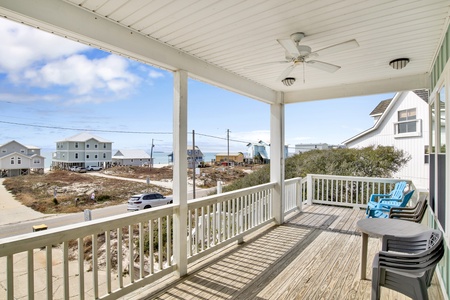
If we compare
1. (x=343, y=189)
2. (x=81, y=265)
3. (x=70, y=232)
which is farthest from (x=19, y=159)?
(x=343, y=189)

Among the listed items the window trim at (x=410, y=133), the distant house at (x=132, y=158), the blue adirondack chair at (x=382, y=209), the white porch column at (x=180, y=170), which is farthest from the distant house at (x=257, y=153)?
the window trim at (x=410, y=133)

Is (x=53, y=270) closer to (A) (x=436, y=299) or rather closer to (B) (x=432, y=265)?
(B) (x=432, y=265)

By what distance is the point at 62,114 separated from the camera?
6.97ft

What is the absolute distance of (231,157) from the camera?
507cm

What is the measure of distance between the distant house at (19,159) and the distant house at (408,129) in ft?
30.2

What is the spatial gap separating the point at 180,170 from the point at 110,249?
1074 mm

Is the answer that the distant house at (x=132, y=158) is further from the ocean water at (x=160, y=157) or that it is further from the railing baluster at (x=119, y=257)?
the railing baluster at (x=119, y=257)

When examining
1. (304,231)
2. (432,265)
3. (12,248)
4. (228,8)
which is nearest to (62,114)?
(12,248)

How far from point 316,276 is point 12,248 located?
9.74ft

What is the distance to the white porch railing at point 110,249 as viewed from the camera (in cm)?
186

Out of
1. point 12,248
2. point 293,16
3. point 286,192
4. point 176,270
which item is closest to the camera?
point 12,248

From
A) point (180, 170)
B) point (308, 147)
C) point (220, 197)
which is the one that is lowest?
point (220, 197)

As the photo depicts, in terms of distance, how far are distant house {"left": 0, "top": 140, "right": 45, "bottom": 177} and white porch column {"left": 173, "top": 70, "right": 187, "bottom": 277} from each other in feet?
4.32

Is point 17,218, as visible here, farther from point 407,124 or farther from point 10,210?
point 407,124
